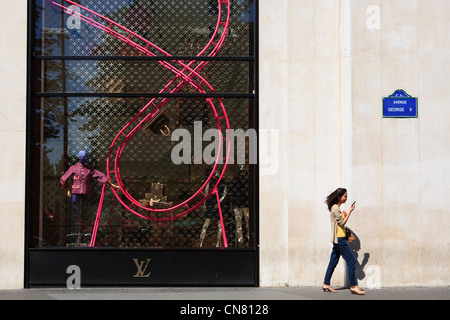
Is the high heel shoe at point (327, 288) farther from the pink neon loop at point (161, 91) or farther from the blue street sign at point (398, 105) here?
the blue street sign at point (398, 105)

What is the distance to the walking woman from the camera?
391 inches

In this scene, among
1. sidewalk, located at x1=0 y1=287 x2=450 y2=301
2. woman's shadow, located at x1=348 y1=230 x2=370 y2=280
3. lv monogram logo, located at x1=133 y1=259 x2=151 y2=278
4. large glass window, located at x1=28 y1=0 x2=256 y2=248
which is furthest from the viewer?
large glass window, located at x1=28 y1=0 x2=256 y2=248

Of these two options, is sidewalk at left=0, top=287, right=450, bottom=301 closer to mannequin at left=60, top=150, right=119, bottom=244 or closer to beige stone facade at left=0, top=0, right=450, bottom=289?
beige stone facade at left=0, top=0, right=450, bottom=289

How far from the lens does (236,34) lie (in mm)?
11023

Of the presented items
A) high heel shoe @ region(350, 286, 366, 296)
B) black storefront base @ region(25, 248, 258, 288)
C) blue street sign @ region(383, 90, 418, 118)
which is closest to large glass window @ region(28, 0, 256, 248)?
black storefront base @ region(25, 248, 258, 288)

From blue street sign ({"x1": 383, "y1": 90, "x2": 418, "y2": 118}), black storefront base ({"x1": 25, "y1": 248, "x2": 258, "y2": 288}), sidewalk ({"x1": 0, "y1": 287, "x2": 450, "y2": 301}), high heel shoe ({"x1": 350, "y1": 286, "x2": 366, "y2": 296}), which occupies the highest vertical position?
blue street sign ({"x1": 383, "y1": 90, "x2": 418, "y2": 118})

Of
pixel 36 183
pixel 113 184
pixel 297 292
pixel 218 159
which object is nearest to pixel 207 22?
pixel 218 159

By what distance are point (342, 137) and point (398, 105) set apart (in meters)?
0.97

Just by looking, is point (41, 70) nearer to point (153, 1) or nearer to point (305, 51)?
point (153, 1)

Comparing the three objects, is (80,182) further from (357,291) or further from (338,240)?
(357,291)

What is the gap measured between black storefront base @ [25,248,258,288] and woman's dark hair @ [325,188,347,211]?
1.53m

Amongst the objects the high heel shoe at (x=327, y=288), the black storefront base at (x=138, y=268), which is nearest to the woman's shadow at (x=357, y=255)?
the high heel shoe at (x=327, y=288)

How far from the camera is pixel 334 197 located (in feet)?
33.0

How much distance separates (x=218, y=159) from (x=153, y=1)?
8.99 ft
